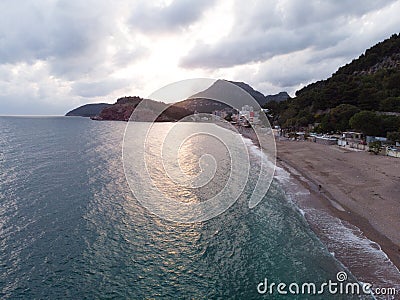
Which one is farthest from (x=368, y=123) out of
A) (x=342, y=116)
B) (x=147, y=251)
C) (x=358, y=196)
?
(x=147, y=251)

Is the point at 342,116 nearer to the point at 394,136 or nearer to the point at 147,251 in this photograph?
the point at 394,136

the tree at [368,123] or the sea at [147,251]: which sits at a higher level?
the tree at [368,123]

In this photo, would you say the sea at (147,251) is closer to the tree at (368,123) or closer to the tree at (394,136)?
the tree at (394,136)

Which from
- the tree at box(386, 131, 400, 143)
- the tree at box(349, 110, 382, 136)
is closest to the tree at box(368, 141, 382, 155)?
the tree at box(386, 131, 400, 143)

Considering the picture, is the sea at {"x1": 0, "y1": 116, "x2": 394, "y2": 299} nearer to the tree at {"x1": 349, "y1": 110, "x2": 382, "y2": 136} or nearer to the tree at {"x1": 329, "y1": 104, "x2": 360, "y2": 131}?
the tree at {"x1": 349, "y1": 110, "x2": 382, "y2": 136}

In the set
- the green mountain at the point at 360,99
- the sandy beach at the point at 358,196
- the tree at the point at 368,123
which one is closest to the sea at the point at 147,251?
the sandy beach at the point at 358,196

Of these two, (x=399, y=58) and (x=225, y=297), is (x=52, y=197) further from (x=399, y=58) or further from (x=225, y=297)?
(x=399, y=58)
